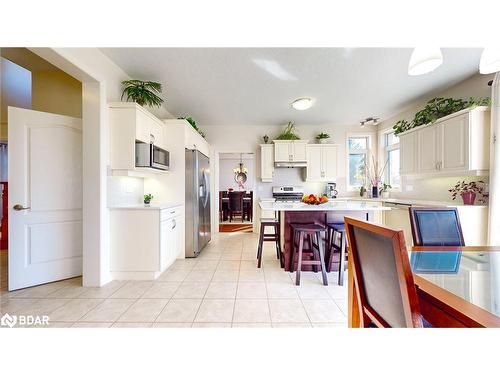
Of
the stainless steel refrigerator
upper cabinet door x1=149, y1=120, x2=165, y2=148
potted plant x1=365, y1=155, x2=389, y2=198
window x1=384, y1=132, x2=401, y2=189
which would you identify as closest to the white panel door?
upper cabinet door x1=149, y1=120, x2=165, y2=148

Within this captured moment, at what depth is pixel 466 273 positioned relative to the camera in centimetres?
104

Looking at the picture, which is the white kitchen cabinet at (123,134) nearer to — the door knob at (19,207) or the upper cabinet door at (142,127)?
the upper cabinet door at (142,127)

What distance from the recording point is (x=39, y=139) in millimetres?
2336

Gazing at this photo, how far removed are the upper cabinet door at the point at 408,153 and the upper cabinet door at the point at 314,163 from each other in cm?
162

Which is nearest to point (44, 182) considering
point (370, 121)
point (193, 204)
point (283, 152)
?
point (193, 204)

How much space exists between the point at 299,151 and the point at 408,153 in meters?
2.09

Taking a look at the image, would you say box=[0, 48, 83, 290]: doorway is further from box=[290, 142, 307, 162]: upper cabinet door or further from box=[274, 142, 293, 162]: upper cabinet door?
box=[290, 142, 307, 162]: upper cabinet door

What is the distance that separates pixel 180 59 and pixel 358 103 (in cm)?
325

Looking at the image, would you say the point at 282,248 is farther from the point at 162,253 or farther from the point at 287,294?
the point at 162,253

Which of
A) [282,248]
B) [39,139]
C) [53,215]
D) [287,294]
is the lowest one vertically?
[287,294]

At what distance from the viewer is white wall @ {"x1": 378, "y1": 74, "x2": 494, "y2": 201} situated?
286cm

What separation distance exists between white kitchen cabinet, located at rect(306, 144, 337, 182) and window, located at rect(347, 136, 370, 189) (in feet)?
2.09

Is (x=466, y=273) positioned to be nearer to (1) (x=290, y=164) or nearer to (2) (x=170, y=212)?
Result: (2) (x=170, y=212)
